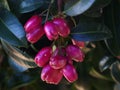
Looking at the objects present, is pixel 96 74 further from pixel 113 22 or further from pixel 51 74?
pixel 51 74

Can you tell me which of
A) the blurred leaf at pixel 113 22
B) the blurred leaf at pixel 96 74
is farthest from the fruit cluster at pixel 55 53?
the blurred leaf at pixel 96 74

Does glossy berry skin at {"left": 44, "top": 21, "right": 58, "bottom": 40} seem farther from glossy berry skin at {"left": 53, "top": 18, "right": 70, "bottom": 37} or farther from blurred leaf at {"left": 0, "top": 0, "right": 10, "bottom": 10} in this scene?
blurred leaf at {"left": 0, "top": 0, "right": 10, "bottom": 10}

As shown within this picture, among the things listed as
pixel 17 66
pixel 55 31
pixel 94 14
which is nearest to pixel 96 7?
pixel 94 14

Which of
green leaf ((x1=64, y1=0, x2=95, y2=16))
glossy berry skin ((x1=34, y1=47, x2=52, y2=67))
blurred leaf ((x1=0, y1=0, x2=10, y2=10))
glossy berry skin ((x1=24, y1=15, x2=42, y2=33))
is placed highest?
blurred leaf ((x1=0, y1=0, x2=10, y2=10))

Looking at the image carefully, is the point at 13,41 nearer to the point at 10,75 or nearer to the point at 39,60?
the point at 39,60

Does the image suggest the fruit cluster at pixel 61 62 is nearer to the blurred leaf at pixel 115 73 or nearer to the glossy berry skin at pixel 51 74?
the glossy berry skin at pixel 51 74

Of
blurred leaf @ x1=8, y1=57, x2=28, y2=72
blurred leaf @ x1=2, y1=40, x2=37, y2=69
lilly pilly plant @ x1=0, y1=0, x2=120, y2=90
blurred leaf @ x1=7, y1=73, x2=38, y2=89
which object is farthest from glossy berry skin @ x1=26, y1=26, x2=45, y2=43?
blurred leaf @ x1=7, y1=73, x2=38, y2=89
